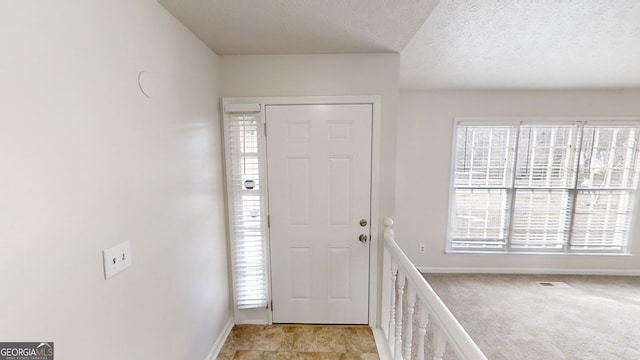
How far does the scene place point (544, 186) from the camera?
3301 millimetres

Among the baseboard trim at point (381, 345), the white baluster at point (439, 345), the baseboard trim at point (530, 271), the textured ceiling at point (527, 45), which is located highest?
the textured ceiling at point (527, 45)

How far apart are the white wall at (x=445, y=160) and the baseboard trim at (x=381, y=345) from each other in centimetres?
157

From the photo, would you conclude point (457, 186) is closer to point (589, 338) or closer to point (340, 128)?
point (589, 338)

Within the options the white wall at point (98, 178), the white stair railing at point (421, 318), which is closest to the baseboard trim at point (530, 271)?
the white stair railing at point (421, 318)

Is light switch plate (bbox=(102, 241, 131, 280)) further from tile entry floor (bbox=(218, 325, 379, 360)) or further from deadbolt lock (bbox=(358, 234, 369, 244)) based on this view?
deadbolt lock (bbox=(358, 234, 369, 244))

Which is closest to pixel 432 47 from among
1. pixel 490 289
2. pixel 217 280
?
pixel 217 280

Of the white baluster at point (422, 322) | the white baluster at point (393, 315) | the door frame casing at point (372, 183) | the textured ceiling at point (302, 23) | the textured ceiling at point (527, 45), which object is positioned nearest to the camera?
the white baluster at point (422, 322)

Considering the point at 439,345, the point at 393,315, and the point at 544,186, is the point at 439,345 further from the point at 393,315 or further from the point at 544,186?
the point at 544,186

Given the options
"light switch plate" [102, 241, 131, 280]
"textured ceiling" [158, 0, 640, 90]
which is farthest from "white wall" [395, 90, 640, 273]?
"light switch plate" [102, 241, 131, 280]

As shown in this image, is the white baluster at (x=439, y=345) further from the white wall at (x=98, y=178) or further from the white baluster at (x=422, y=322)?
the white wall at (x=98, y=178)

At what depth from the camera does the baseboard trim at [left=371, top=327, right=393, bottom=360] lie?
182 cm

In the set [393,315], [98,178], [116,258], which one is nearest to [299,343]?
[393,315]

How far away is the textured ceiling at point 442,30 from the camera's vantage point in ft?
4.45

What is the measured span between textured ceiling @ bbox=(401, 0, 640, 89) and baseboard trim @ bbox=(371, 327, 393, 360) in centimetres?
232
